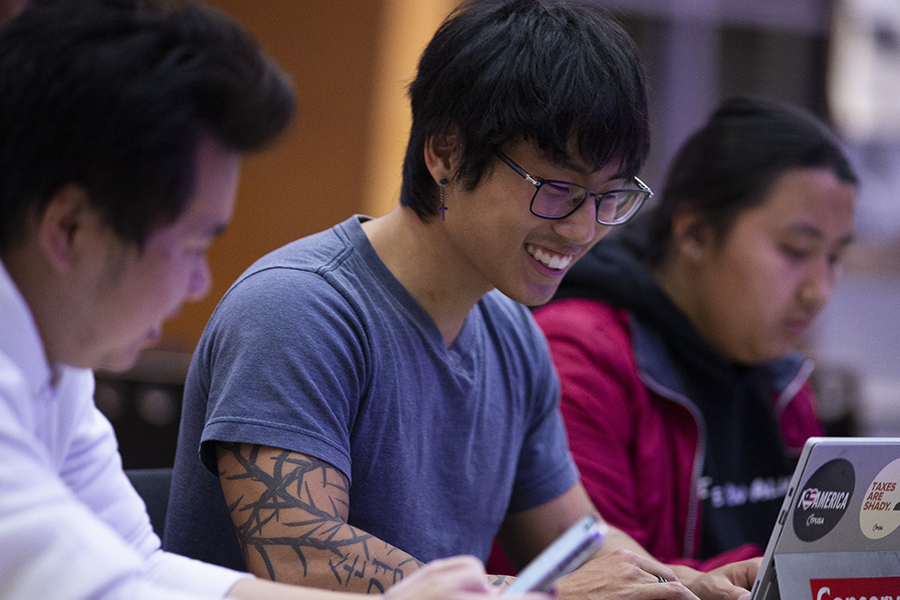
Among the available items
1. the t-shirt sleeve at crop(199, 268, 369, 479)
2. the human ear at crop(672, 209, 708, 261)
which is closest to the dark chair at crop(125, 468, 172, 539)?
the t-shirt sleeve at crop(199, 268, 369, 479)

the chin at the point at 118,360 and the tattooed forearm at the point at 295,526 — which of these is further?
the tattooed forearm at the point at 295,526

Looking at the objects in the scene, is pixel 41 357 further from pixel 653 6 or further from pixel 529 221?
pixel 653 6

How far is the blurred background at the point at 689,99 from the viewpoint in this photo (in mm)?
3572

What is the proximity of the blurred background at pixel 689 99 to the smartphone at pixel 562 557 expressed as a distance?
292 cm

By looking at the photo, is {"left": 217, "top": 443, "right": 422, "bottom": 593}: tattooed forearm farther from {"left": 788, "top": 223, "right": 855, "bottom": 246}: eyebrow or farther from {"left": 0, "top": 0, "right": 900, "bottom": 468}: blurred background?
{"left": 0, "top": 0, "right": 900, "bottom": 468}: blurred background

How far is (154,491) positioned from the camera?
1.26 m

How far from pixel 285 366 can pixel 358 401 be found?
0.13 metres

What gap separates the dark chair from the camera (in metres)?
1.25

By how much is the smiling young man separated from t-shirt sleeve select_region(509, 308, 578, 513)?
9 centimetres

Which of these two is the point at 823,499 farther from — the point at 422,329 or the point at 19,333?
the point at 19,333

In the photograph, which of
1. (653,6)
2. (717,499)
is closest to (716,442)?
(717,499)

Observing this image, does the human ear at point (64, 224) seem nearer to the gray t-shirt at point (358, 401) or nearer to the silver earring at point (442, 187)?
the gray t-shirt at point (358, 401)

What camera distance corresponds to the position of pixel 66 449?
33.3 inches

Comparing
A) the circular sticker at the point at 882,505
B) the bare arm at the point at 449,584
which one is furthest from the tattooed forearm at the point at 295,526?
the circular sticker at the point at 882,505
